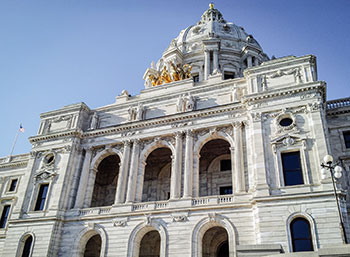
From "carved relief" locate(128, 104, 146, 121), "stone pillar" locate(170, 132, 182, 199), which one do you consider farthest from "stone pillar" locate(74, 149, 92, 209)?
"stone pillar" locate(170, 132, 182, 199)

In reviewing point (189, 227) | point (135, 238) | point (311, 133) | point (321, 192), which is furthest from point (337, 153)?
point (135, 238)

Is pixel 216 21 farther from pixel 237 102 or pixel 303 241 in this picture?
pixel 303 241

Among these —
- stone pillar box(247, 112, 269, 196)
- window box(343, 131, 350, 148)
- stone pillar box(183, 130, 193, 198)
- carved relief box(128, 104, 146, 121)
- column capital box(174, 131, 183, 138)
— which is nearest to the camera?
stone pillar box(247, 112, 269, 196)

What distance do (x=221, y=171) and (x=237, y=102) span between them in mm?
7336

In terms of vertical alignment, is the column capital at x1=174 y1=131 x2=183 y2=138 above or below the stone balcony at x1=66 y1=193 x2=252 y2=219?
above

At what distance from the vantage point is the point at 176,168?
29562 mm

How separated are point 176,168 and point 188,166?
3.60ft

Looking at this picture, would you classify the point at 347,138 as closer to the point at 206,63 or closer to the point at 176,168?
the point at 176,168

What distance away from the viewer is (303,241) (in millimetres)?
22391

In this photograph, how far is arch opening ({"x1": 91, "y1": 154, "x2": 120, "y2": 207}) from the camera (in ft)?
120

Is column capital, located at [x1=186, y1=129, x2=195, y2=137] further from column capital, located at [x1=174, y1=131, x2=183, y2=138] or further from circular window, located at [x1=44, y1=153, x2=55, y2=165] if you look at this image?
circular window, located at [x1=44, y1=153, x2=55, y2=165]

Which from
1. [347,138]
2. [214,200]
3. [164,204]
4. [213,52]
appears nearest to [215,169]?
[214,200]

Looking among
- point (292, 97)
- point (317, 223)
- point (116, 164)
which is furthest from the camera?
point (116, 164)

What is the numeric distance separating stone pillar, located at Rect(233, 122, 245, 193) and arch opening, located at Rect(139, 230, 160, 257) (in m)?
9.72
